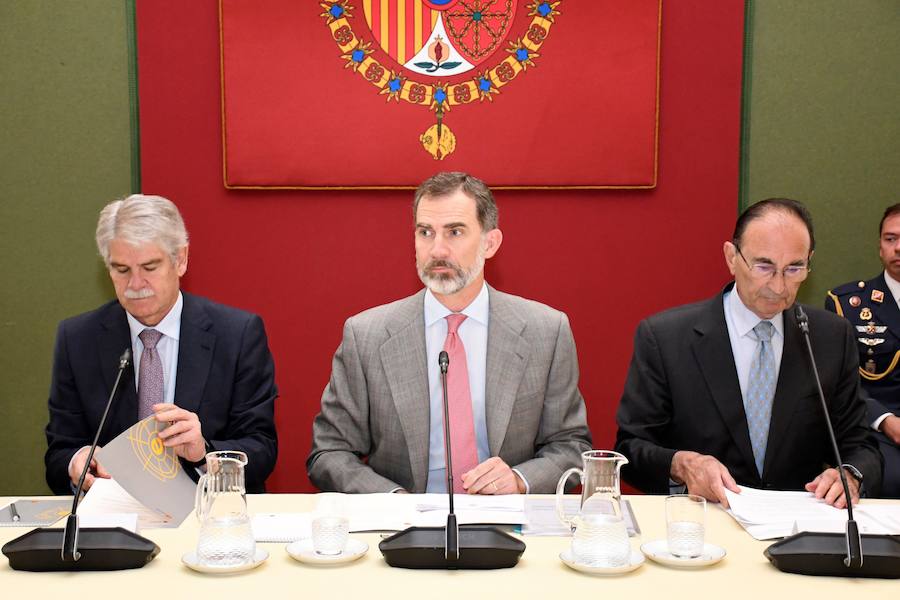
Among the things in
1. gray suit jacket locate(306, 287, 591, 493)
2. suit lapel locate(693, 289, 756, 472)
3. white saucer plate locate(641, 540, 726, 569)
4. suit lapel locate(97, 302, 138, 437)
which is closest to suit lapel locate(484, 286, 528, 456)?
gray suit jacket locate(306, 287, 591, 493)

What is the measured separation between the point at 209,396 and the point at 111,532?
94 centimetres

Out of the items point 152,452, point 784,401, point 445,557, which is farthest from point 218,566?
point 784,401

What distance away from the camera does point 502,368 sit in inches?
105

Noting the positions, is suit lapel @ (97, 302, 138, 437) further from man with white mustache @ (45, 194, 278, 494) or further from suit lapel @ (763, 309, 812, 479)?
suit lapel @ (763, 309, 812, 479)

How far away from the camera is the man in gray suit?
2596 millimetres

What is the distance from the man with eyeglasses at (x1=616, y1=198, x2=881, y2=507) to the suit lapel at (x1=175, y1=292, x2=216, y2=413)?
1.32m

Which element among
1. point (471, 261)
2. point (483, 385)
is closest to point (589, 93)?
point (471, 261)

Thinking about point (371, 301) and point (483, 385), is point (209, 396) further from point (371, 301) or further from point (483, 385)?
point (371, 301)

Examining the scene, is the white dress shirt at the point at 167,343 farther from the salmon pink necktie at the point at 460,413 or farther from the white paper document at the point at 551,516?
the white paper document at the point at 551,516

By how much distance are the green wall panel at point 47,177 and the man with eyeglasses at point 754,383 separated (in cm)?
242

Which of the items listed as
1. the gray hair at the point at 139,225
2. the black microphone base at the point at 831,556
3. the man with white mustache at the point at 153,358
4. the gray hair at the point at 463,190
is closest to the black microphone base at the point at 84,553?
the man with white mustache at the point at 153,358

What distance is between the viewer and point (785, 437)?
2588 mm

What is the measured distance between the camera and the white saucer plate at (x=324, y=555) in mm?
1742

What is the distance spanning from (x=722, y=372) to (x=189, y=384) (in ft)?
5.37
